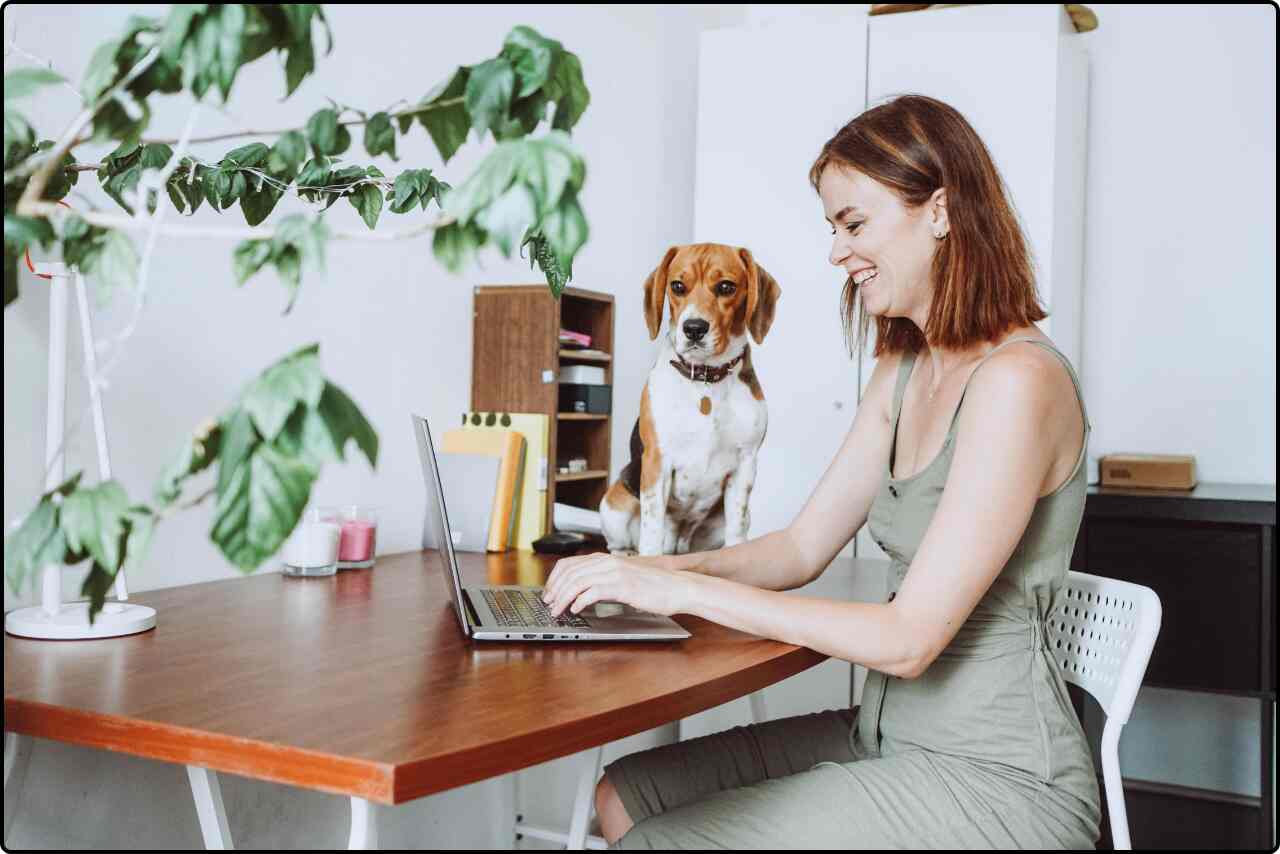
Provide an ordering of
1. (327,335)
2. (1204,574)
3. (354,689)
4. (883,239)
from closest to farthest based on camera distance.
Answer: (354,689) → (883,239) → (327,335) → (1204,574)

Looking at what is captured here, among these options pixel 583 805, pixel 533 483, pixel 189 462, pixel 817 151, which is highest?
pixel 817 151

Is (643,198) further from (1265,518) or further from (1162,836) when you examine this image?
(1162,836)

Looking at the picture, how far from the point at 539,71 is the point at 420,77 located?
157 cm

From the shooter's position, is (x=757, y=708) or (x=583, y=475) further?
(x=583, y=475)

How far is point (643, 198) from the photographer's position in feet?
10.6

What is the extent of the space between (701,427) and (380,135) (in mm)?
1011

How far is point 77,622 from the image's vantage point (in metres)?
1.31

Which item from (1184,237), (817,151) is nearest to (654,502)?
(817,151)

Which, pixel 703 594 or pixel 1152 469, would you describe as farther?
pixel 1152 469

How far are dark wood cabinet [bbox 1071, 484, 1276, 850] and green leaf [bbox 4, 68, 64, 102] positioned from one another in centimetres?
255

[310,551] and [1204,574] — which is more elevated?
[310,551]

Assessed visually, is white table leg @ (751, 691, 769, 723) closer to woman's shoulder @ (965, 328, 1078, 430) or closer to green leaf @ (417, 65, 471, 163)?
woman's shoulder @ (965, 328, 1078, 430)

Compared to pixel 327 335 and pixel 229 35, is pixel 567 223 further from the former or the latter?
pixel 327 335

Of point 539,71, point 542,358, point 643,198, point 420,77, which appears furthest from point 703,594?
point 643,198
